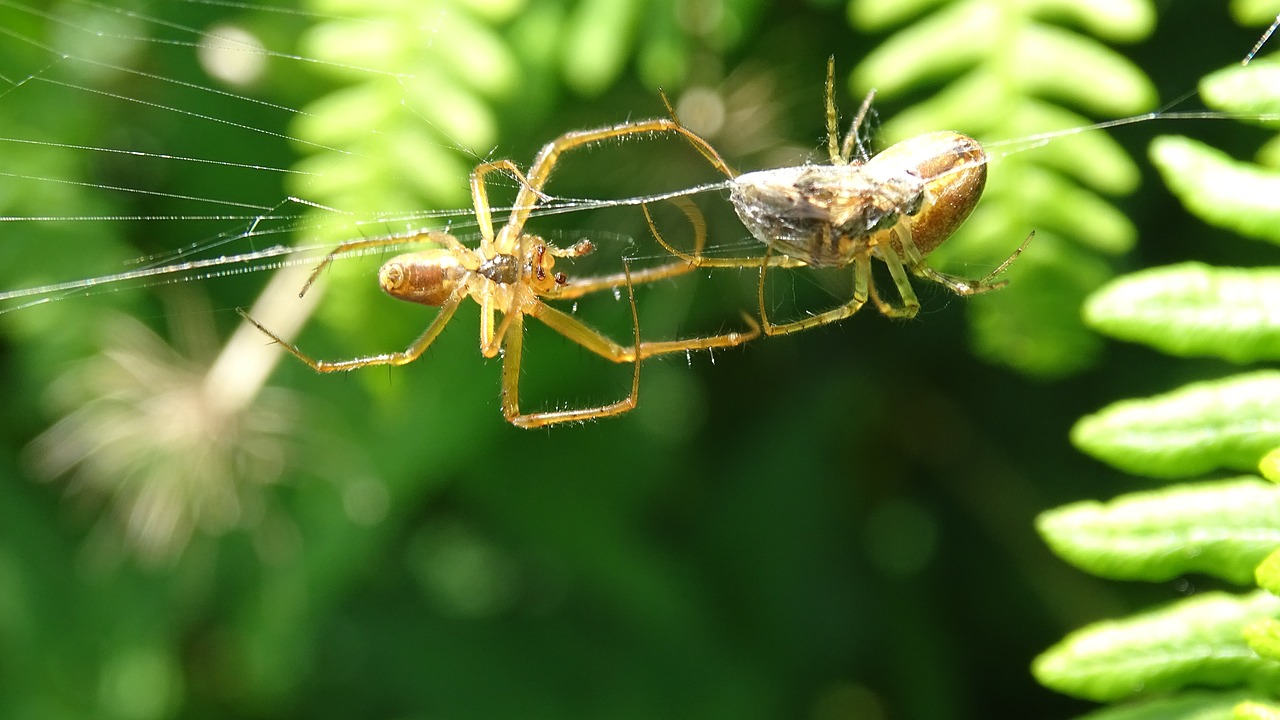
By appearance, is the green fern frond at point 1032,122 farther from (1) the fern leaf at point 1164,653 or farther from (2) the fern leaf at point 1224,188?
(1) the fern leaf at point 1164,653

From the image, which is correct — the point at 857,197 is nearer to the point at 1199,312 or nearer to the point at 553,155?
the point at 1199,312

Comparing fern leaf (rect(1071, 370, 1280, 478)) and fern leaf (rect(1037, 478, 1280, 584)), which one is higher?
fern leaf (rect(1071, 370, 1280, 478))

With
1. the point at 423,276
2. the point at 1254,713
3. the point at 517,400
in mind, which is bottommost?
the point at 1254,713

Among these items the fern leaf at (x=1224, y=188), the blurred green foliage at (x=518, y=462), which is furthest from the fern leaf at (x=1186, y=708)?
the blurred green foliage at (x=518, y=462)

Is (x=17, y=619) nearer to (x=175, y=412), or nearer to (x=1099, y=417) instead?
(x=175, y=412)

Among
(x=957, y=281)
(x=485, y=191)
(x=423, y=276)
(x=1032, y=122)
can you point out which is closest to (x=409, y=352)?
(x=423, y=276)

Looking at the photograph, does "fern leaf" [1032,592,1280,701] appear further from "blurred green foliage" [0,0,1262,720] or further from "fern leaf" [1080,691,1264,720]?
"blurred green foliage" [0,0,1262,720]

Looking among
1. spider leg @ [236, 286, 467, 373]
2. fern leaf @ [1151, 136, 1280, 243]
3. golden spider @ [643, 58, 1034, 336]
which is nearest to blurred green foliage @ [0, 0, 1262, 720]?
spider leg @ [236, 286, 467, 373]
